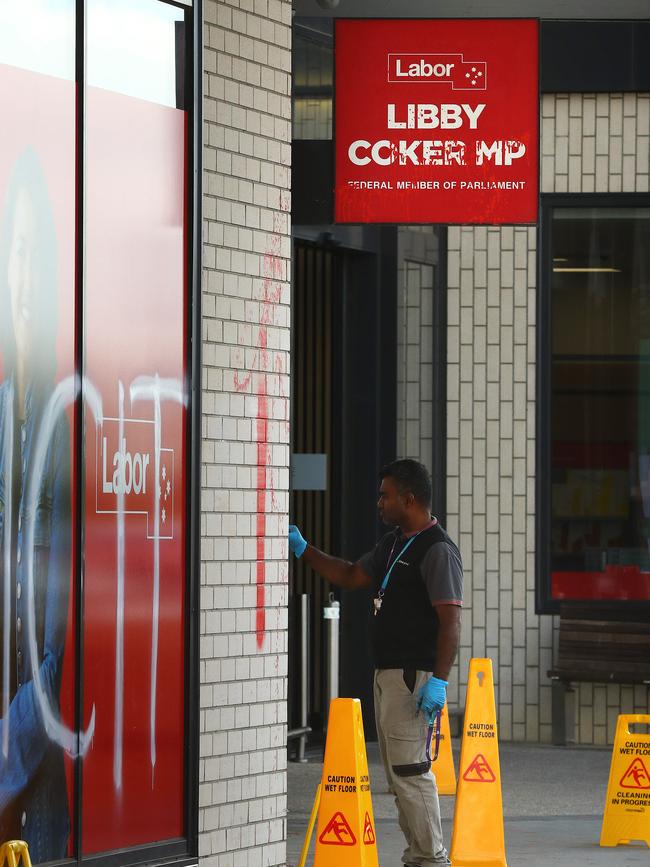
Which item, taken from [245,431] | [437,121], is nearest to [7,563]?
[245,431]

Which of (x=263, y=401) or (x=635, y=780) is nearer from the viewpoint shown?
(x=263, y=401)

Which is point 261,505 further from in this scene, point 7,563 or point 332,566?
point 7,563

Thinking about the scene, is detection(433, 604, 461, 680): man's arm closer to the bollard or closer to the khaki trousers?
the khaki trousers

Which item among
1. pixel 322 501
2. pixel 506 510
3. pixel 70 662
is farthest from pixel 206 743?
pixel 506 510

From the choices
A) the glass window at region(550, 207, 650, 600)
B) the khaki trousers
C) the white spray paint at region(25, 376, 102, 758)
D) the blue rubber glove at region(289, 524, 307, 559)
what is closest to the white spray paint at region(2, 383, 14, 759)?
the white spray paint at region(25, 376, 102, 758)

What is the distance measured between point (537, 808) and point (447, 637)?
132 inches

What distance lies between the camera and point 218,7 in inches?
306

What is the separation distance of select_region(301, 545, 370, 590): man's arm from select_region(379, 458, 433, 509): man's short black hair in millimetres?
620

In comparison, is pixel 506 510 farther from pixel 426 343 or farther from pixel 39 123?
pixel 39 123

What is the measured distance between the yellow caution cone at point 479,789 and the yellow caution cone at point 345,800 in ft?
3.87

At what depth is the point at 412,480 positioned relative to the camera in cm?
789

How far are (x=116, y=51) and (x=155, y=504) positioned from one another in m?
1.93

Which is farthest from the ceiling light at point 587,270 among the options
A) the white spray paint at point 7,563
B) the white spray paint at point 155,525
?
the white spray paint at point 7,563

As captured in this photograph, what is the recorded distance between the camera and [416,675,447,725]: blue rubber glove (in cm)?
751
